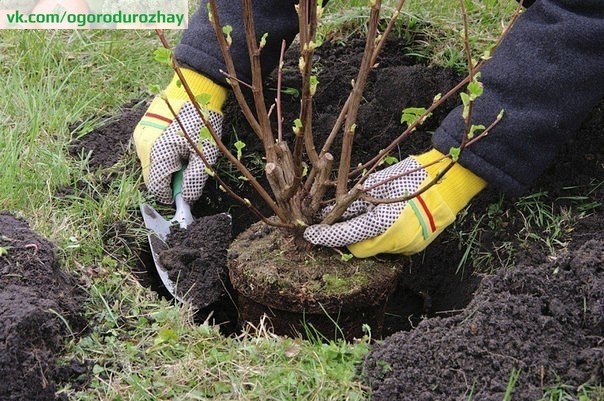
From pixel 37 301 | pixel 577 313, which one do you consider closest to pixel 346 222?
pixel 577 313

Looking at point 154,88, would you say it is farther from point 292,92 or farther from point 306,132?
A: point 292,92

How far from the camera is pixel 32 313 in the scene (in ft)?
6.38

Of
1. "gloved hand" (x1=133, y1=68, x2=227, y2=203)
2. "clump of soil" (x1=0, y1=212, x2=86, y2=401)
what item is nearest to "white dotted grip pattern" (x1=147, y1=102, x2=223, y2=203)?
"gloved hand" (x1=133, y1=68, x2=227, y2=203)

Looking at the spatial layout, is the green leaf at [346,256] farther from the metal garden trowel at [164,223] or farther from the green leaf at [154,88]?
the green leaf at [154,88]

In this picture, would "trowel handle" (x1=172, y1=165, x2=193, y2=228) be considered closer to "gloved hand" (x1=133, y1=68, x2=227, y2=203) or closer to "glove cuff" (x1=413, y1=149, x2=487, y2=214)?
"gloved hand" (x1=133, y1=68, x2=227, y2=203)

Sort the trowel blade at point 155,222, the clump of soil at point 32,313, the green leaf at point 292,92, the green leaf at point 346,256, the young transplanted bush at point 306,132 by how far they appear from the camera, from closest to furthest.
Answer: the clump of soil at point 32,313 < the young transplanted bush at point 306,132 < the green leaf at point 346,256 < the trowel blade at point 155,222 < the green leaf at point 292,92

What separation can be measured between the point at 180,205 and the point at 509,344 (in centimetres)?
118

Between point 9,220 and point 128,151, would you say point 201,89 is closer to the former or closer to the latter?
point 128,151

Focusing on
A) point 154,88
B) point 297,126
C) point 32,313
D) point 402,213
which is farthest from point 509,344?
point 32,313

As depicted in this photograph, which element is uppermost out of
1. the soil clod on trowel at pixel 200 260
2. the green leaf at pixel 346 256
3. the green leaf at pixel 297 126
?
Result: the green leaf at pixel 297 126

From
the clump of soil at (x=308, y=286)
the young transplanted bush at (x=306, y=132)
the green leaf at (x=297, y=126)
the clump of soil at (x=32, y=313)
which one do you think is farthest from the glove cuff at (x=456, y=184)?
the clump of soil at (x=32, y=313)

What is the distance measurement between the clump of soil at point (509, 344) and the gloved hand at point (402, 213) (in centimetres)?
30

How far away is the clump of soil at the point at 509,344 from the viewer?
73.4 inches

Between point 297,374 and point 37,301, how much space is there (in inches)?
24.8
